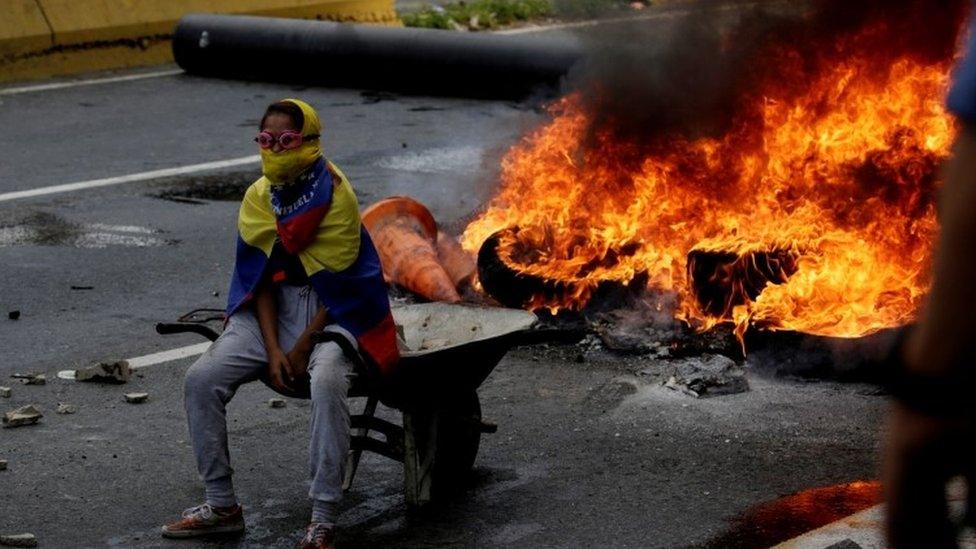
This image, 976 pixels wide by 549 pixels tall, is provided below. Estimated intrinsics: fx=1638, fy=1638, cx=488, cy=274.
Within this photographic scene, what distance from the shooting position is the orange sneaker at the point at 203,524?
18.8ft

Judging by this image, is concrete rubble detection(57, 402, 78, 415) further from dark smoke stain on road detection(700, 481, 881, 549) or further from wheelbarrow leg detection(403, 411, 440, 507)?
dark smoke stain on road detection(700, 481, 881, 549)

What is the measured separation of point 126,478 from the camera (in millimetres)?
6355

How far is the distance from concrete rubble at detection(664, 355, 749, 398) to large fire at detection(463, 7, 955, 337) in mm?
324

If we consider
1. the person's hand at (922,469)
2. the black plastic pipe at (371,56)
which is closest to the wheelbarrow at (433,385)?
the person's hand at (922,469)

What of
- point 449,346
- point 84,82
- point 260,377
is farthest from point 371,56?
point 449,346

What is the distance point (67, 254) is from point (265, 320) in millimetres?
4583

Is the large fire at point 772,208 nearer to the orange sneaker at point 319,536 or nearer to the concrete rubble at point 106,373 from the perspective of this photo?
the concrete rubble at point 106,373

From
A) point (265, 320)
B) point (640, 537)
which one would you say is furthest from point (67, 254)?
point (640, 537)

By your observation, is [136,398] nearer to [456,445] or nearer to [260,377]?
[260,377]

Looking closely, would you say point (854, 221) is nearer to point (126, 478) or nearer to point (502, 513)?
point (502, 513)

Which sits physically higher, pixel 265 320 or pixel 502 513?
pixel 265 320

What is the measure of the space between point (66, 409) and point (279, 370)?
1.84 meters

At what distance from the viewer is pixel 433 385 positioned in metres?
5.82

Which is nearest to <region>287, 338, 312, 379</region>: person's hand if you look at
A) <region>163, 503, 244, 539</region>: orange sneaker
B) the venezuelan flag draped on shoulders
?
the venezuelan flag draped on shoulders
